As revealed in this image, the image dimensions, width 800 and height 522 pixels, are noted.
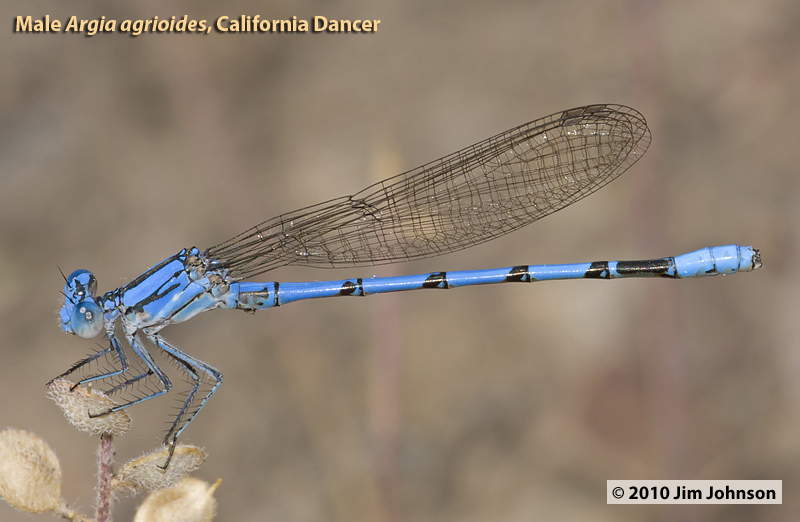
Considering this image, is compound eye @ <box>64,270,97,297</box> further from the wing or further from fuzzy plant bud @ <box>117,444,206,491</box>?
fuzzy plant bud @ <box>117,444,206,491</box>

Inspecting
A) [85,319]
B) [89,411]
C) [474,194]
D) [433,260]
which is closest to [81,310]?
[85,319]

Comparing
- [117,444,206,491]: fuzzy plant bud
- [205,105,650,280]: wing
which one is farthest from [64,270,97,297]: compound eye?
[117,444,206,491]: fuzzy plant bud

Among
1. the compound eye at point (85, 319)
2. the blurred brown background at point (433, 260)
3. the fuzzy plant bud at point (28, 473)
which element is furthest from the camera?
the blurred brown background at point (433, 260)

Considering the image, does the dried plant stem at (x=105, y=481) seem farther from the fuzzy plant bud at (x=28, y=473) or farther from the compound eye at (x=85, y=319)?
the compound eye at (x=85, y=319)

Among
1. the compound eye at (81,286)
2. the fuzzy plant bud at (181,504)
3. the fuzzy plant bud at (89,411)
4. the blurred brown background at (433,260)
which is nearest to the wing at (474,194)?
the blurred brown background at (433,260)

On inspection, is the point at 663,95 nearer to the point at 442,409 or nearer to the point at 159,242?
the point at 442,409
